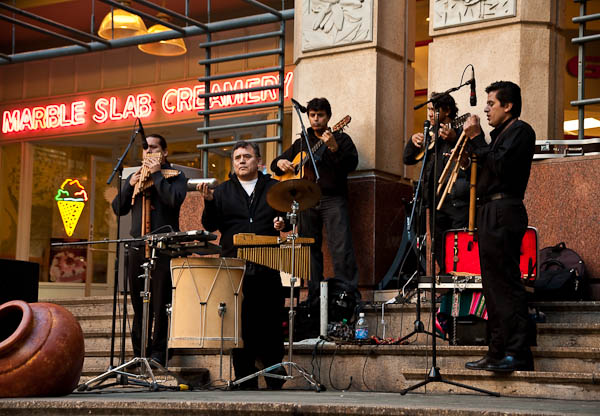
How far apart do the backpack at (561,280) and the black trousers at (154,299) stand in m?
2.89

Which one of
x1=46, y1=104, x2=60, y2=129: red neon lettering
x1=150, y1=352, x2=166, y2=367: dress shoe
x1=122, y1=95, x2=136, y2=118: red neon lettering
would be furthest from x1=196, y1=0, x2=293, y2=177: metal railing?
x1=46, y1=104, x2=60, y2=129: red neon lettering

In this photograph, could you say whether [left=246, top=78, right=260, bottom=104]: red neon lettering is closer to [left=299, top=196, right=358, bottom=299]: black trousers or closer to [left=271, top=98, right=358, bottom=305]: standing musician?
[left=271, top=98, right=358, bottom=305]: standing musician

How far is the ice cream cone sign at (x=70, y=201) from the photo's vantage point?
18.4 meters

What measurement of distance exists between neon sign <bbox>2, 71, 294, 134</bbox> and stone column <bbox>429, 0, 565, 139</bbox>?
18.1 ft

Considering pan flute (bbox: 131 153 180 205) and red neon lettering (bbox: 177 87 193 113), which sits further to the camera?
red neon lettering (bbox: 177 87 193 113)

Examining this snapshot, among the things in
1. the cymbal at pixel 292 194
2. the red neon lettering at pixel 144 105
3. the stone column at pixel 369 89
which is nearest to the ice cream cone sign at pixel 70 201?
the red neon lettering at pixel 144 105

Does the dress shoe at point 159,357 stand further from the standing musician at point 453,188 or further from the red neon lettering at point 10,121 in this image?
the red neon lettering at point 10,121

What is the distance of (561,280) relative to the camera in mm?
8555

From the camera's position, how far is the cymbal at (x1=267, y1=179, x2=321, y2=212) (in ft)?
25.9

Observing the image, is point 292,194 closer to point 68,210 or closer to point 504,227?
point 504,227

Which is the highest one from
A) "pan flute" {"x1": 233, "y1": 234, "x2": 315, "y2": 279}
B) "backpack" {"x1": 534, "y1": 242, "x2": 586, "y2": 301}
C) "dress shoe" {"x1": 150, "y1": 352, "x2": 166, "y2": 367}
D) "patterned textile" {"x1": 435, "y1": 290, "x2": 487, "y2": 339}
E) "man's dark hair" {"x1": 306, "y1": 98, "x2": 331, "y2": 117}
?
"man's dark hair" {"x1": 306, "y1": 98, "x2": 331, "y2": 117}

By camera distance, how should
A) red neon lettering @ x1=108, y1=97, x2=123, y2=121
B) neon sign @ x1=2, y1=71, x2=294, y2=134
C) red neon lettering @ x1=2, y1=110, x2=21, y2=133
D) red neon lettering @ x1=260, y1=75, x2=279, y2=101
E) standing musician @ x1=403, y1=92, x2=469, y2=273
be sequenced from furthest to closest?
red neon lettering @ x1=2, y1=110, x2=21, y2=133 → red neon lettering @ x1=108, y1=97, x2=123, y2=121 → neon sign @ x1=2, y1=71, x2=294, y2=134 → red neon lettering @ x1=260, y1=75, x2=279, y2=101 → standing musician @ x1=403, y1=92, x2=469, y2=273

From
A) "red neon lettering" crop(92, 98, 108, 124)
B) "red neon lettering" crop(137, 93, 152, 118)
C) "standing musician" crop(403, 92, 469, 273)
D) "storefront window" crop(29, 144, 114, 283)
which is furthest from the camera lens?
"storefront window" crop(29, 144, 114, 283)

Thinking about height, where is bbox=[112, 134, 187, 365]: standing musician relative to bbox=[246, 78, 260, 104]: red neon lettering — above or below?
below
